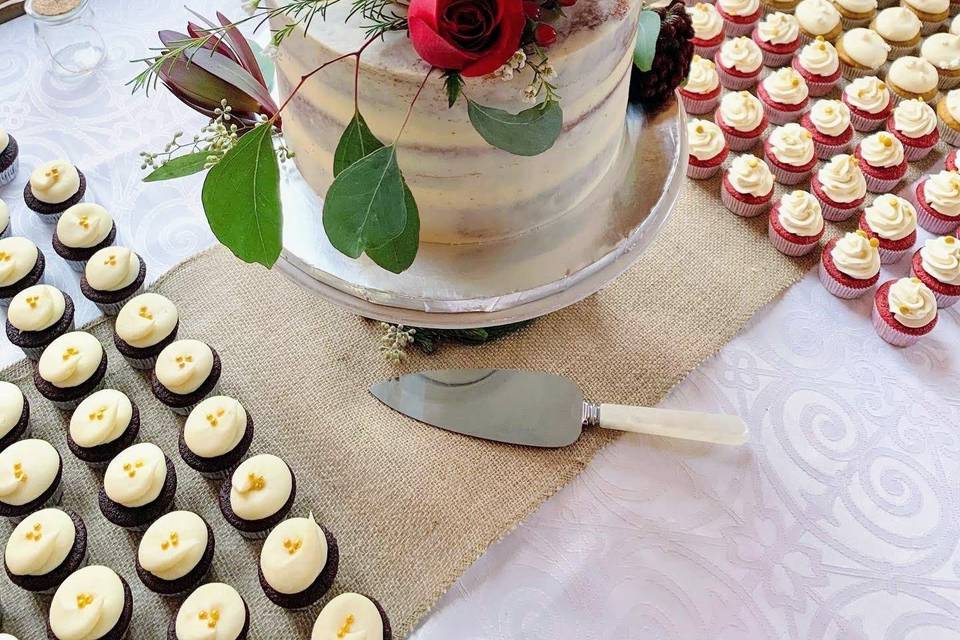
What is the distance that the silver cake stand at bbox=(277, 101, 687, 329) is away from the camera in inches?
37.3

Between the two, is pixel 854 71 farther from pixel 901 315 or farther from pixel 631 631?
pixel 631 631

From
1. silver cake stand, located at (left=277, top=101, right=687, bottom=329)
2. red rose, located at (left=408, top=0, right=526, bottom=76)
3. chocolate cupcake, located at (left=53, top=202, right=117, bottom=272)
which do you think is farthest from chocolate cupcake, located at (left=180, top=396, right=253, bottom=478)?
red rose, located at (left=408, top=0, right=526, bottom=76)

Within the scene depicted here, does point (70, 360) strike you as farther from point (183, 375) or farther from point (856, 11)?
point (856, 11)

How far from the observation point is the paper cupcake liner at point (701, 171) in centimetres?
152

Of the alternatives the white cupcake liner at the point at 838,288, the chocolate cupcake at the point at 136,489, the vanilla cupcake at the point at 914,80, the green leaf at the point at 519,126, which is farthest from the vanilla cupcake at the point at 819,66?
the chocolate cupcake at the point at 136,489

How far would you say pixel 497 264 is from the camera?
0.98m

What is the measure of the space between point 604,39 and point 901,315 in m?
0.76

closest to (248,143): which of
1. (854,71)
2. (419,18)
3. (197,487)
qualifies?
(419,18)

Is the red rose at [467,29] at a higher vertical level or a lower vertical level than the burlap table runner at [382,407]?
higher

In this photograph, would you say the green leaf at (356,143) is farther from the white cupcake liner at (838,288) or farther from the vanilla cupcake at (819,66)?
the vanilla cupcake at (819,66)

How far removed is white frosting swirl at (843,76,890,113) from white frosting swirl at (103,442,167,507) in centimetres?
142

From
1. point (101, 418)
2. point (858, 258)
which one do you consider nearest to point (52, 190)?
point (101, 418)

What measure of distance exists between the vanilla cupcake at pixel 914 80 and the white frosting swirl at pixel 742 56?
0.28 meters

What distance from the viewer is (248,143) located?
0.81 meters
